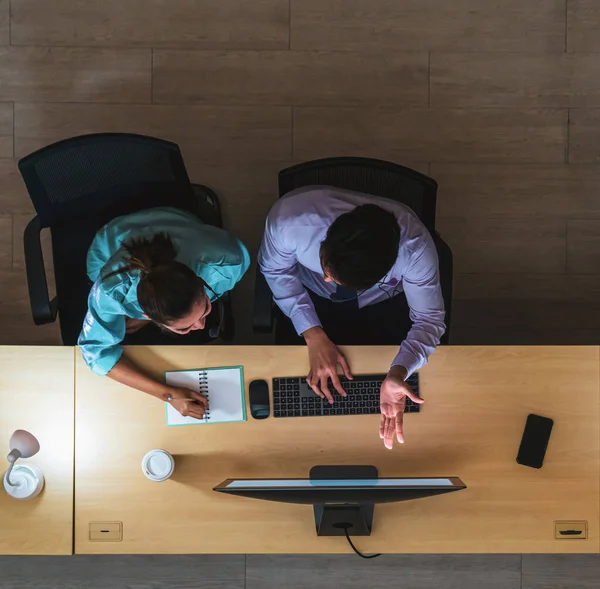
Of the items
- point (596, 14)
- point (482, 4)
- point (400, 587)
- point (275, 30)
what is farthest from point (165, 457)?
point (596, 14)

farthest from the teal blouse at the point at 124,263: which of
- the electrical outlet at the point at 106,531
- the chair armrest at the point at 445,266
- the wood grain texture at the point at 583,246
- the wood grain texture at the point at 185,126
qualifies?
the wood grain texture at the point at 583,246

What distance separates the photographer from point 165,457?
61.5 inches

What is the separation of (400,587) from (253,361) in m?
1.30

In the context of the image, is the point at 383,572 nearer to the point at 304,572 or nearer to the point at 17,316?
the point at 304,572

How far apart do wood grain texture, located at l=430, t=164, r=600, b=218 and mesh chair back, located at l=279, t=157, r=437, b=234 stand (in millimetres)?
734

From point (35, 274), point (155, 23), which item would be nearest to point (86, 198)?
point (35, 274)

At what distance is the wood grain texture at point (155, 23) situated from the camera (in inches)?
89.6

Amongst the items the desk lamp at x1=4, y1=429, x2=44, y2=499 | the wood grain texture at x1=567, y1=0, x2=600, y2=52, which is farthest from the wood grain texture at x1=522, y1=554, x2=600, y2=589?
the wood grain texture at x1=567, y1=0, x2=600, y2=52

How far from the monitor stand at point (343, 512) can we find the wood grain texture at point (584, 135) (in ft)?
5.40

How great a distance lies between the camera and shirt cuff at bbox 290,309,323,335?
1687 millimetres

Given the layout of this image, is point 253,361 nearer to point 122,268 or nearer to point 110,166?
point 122,268

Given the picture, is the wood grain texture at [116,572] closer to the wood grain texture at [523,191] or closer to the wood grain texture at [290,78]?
the wood grain texture at [523,191]

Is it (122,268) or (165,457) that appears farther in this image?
(165,457)

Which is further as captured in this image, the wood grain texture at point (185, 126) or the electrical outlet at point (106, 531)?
the wood grain texture at point (185, 126)
